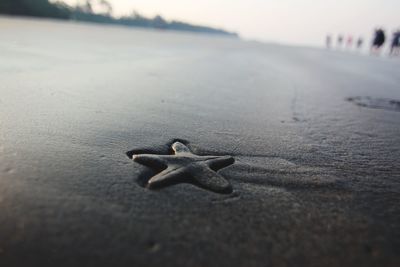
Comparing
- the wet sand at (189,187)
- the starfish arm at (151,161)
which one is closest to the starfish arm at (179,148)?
the wet sand at (189,187)

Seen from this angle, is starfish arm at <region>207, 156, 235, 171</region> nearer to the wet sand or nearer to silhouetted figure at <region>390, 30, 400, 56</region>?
the wet sand

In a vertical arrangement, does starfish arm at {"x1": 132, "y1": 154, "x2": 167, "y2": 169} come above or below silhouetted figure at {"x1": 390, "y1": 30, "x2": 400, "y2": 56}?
below

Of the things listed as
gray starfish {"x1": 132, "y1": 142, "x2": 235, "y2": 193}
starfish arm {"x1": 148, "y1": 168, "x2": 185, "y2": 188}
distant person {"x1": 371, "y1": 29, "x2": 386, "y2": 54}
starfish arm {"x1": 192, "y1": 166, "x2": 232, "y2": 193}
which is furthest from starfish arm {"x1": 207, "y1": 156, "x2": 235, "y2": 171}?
distant person {"x1": 371, "y1": 29, "x2": 386, "y2": 54}

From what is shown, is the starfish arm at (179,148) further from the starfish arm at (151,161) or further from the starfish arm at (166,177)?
the starfish arm at (166,177)

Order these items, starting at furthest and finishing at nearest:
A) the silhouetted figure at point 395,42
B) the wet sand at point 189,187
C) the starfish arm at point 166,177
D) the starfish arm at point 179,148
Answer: the silhouetted figure at point 395,42
the starfish arm at point 179,148
the starfish arm at point 166,177
the wet sand at point 189,187

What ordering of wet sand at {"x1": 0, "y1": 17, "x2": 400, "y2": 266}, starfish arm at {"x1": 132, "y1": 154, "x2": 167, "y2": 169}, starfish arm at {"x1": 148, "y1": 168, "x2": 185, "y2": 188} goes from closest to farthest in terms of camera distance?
wet sand at {"x1": 0, "y1": 17, "x2": 400, "y2": 266} → starfish arm at {"x1": 148, "y1": 168, "x2": 185, "y2": 188} → starfish arm at {"x1": 132, "y1": 154, "x2": 167, "y2": 169}

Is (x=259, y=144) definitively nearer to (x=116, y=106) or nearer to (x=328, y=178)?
(x=328, y=178)

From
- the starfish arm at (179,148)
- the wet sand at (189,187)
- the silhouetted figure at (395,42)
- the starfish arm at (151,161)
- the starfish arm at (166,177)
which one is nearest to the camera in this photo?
the wet sand at (189,187)
